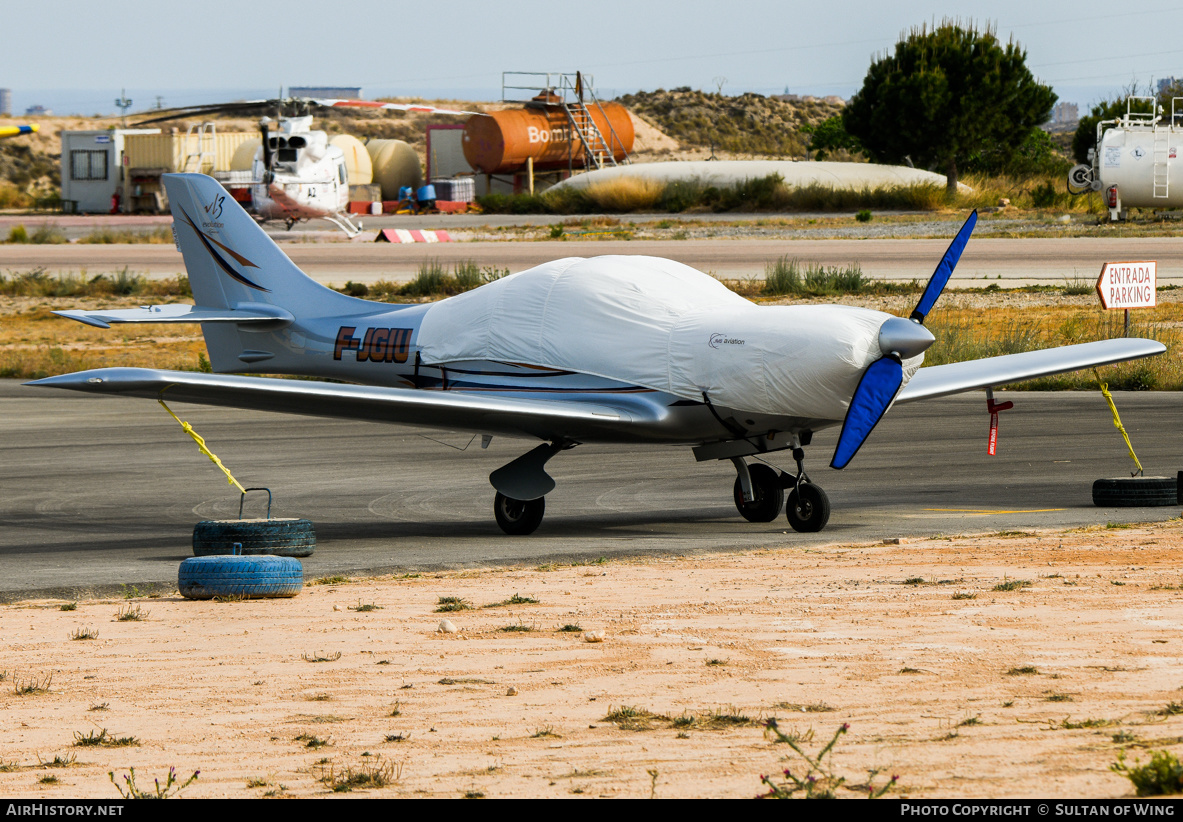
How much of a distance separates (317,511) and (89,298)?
28.5 meters

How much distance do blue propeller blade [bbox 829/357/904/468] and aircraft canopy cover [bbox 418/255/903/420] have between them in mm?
94

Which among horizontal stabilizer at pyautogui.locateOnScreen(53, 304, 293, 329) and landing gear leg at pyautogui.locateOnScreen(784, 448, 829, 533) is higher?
horizontal stabilizer at pyautogui.locateOnScreen(53, 304, 293, 329)

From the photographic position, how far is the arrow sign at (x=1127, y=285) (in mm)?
21547

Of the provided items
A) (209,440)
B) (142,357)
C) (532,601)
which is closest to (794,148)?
(142,357)

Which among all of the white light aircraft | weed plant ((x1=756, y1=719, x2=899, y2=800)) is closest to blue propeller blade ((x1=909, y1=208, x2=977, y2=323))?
the white light aircraft

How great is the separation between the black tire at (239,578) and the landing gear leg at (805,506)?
4.90 meters

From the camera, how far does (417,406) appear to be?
13.0 metres

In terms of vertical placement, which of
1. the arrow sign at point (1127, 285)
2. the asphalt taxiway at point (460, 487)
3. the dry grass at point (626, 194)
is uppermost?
the dry grass at point (626, 194)

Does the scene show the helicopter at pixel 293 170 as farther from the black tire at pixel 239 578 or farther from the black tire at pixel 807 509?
the black tire at pixel 239 578

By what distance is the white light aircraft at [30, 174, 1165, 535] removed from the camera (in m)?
12.2

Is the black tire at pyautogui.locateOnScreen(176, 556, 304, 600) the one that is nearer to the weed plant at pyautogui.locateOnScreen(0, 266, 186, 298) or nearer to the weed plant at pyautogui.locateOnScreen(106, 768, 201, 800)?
the weed plant at pyautogui.locateOnScreen(106, 768, 201, 800)

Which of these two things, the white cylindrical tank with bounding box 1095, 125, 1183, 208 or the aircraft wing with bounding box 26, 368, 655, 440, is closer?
the aircraft wing with bounding box 26, 368, 655, 440

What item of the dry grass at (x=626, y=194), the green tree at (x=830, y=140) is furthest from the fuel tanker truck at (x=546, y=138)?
the green tree at (x=830, y=140)

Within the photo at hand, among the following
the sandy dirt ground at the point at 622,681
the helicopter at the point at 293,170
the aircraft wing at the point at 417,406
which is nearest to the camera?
the sandy dirt ground at the point at 622,681
